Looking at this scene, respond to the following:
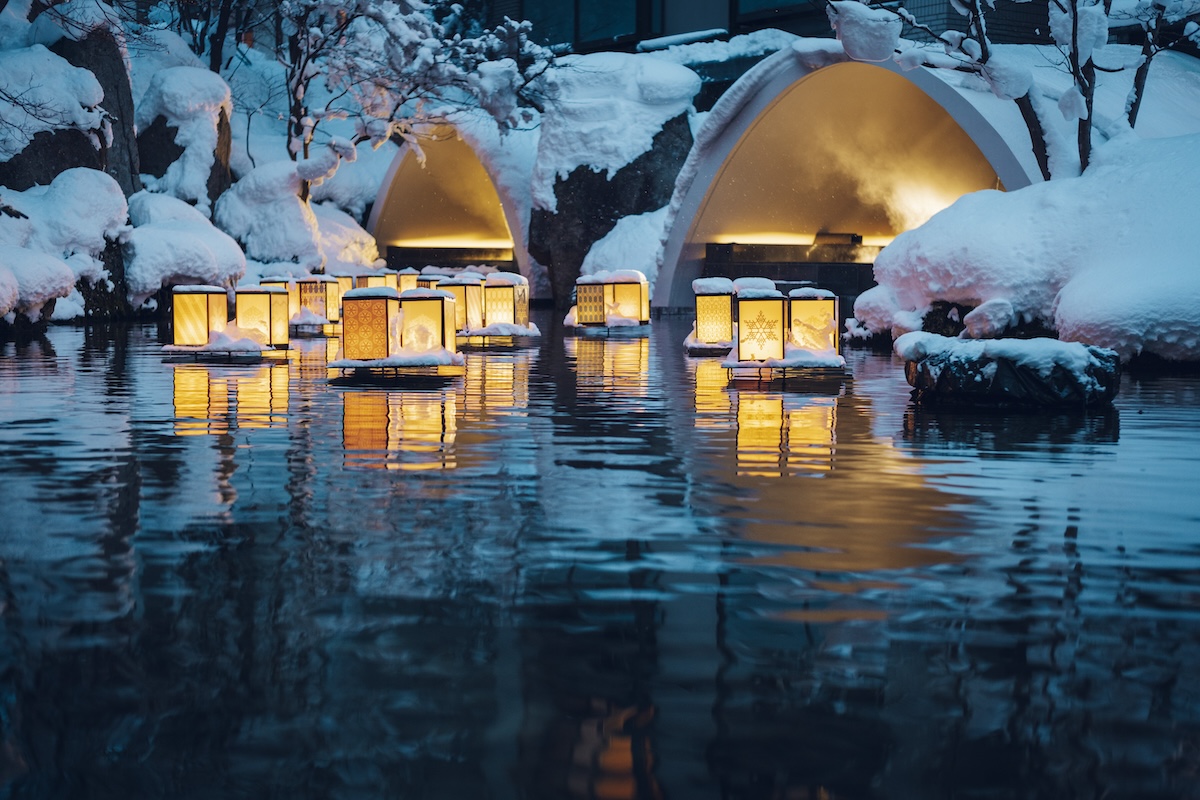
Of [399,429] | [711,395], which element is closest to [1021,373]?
[711,395]

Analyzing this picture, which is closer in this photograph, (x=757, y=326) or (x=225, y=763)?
(x=225, y=763)

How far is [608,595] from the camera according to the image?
3879mm

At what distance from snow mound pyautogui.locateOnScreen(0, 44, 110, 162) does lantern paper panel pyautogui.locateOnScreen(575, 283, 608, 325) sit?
9169 millimetres

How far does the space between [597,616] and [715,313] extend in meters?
12.7

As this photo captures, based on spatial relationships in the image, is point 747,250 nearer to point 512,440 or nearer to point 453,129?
point 453,129

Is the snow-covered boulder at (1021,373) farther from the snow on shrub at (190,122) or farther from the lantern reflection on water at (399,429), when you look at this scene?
the snow on shrub at (190,122)

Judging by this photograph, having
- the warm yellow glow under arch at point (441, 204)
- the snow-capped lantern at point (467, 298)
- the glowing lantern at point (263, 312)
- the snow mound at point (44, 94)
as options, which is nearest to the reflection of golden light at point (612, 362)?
the snow-capped lantern at point (467, 298)

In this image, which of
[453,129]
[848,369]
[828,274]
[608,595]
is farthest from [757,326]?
[453,129]

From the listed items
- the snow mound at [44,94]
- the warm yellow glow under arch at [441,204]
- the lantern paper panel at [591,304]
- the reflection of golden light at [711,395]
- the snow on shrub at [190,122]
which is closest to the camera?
the reflection of golden light at [711,395]

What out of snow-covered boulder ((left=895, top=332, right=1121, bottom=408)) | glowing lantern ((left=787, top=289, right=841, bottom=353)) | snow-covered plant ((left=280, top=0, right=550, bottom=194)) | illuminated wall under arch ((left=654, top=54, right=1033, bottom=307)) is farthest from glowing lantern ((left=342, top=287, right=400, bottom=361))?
snow-covered plant ((left=280, top=0, right=550, bottom=194))

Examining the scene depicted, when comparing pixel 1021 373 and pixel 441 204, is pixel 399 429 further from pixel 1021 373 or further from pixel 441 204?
pixel 441 204

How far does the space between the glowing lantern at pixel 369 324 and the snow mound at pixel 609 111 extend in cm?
2023

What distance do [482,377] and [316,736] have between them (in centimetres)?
954

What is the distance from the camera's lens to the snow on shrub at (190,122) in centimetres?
3206
